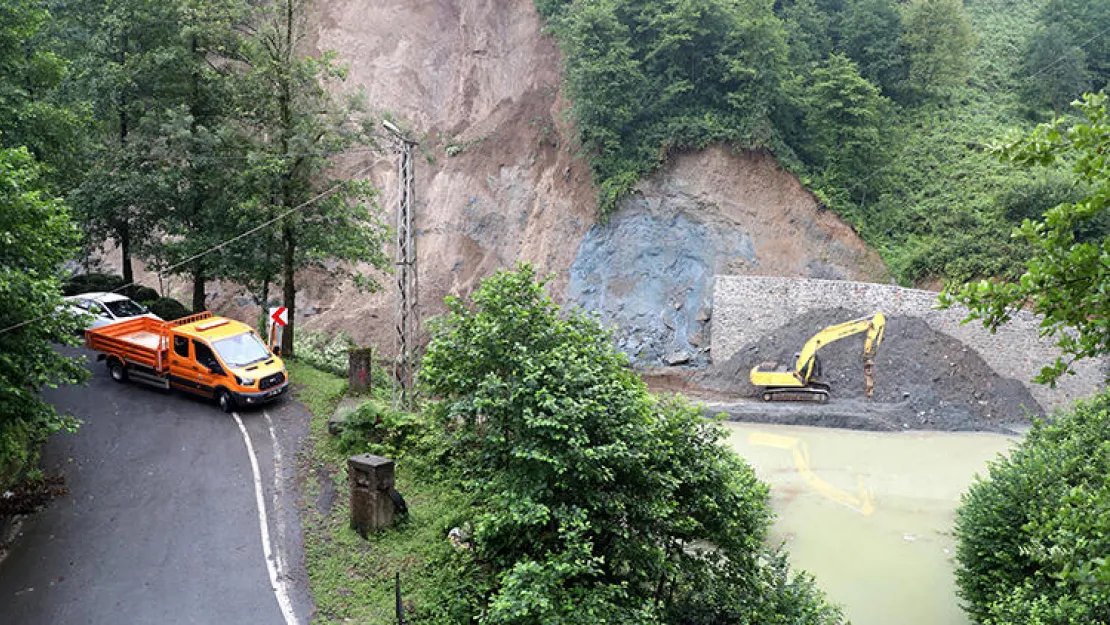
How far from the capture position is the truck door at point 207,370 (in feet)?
47.6

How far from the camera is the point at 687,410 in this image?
908 cm

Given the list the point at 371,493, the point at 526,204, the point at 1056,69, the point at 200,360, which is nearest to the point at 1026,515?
the point at 371,493

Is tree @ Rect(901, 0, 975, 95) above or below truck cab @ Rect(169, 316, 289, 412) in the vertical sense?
above

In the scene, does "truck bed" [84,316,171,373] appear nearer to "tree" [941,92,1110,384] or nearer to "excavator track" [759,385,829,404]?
"tree" [941,92,1110,384]

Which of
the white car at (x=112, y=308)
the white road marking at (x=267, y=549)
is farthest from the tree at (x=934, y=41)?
the white car at (x=112, y=308)

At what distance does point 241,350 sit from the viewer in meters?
14.9

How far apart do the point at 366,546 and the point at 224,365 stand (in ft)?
20.0

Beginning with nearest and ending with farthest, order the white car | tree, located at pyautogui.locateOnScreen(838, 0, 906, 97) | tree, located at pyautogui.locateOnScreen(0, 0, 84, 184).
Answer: tree, located at pyautogui.locateOnScreen(0, 0, 84, 184), the white car, tree, located at pyautogui.locateOnScreen(838, 0, 906, 97)

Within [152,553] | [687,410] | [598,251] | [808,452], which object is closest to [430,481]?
[152,553]

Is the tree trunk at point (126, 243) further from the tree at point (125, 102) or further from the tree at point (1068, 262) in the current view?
the tree at point (1068, 262)

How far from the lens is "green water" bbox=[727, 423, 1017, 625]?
13508mm

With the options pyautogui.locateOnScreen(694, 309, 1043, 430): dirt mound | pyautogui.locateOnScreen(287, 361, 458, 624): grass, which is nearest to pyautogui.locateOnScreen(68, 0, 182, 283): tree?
pyautogui.locateOnScreen(287, 361, 458, 624): grass

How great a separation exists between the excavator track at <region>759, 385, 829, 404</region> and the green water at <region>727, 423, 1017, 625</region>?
1253 millimetres

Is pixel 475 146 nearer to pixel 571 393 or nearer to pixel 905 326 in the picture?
pixel 905 326
